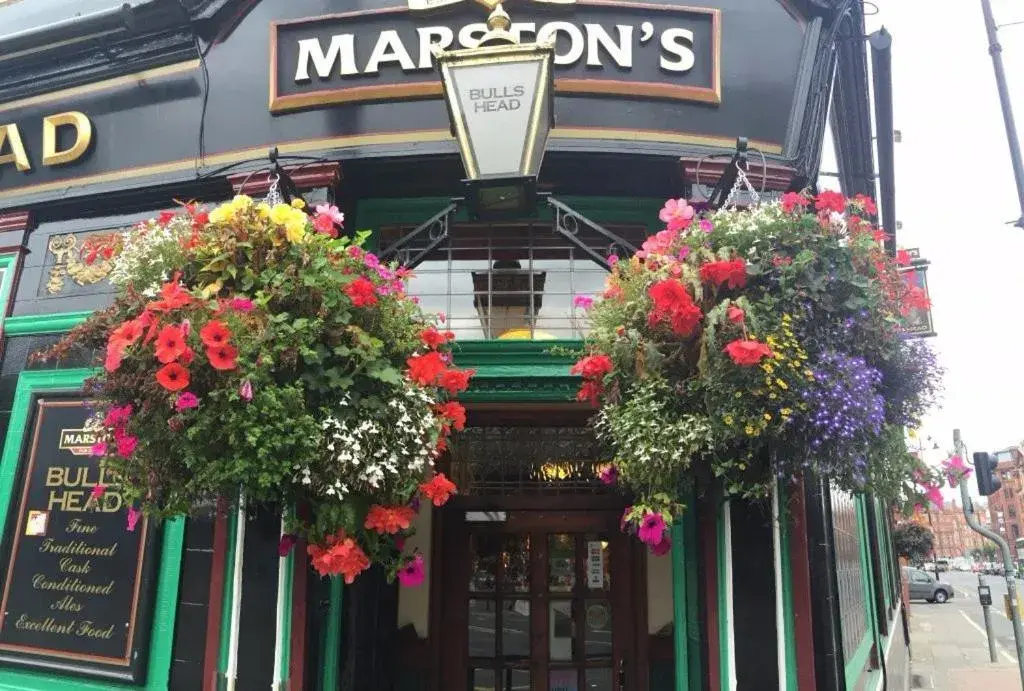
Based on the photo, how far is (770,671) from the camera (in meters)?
3.96

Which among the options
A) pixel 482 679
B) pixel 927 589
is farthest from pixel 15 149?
pixel 927 589

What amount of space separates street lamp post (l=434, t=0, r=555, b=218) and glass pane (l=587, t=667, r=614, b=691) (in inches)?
151

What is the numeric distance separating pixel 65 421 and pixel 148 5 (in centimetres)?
325

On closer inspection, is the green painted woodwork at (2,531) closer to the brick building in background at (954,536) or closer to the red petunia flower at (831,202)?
the red petunia flower at (831,202)

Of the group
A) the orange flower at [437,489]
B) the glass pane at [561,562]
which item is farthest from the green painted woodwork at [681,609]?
the orange flower at [437,489]

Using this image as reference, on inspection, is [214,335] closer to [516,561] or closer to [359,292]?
[359,292]

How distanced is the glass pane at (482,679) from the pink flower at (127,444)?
3.61m

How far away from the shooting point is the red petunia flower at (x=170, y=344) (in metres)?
2.88

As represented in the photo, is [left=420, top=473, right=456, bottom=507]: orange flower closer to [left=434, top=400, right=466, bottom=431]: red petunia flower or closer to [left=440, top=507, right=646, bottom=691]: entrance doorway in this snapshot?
[left=434, top=400, right=466, bottom=431]: red petunia flower

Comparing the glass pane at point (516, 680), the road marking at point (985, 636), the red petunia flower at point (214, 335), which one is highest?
the red petunia flower at point (214, 335)

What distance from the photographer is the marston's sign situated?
16.6 feet

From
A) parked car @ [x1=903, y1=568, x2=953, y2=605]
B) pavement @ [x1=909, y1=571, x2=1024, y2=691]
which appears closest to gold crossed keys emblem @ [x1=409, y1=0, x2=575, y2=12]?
pavement @ [x1=909, y1=571, x2=1024, y2=691]

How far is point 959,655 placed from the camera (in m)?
13.7

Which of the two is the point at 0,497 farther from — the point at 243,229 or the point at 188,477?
the point at 243,229
